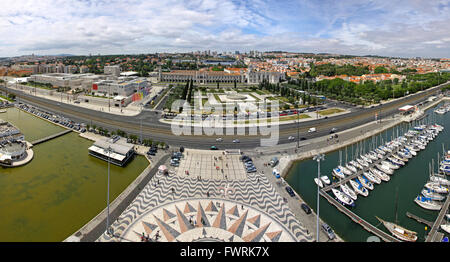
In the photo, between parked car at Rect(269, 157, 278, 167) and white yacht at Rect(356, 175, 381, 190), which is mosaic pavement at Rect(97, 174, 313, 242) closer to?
parked car at Rect(269, 157, 278, 167)

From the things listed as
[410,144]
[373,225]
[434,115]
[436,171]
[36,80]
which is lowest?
[373,225]

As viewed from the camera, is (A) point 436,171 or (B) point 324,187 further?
(A) point 436,171

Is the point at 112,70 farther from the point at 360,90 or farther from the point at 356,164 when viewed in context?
the point at 356,164

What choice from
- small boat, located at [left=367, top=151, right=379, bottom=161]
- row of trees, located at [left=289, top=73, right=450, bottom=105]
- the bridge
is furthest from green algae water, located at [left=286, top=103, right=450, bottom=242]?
the bridge

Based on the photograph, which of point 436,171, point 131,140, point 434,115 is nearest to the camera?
point 436,171

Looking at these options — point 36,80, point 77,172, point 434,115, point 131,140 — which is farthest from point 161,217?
point 36,80

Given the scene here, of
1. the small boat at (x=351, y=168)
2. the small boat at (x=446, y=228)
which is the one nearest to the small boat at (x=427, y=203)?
the small boat at (x=446, y=228)

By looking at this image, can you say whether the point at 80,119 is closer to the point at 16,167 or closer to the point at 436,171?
the point at 16,167
